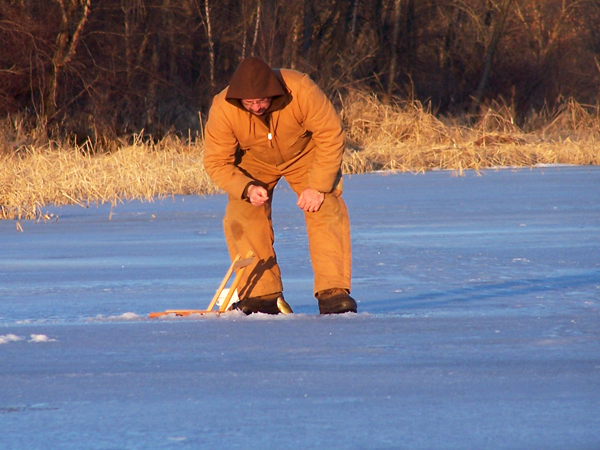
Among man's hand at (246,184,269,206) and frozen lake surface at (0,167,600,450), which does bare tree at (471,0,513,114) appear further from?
man's hand at (246,184,269,206)

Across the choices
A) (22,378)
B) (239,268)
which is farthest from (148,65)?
(22,378)

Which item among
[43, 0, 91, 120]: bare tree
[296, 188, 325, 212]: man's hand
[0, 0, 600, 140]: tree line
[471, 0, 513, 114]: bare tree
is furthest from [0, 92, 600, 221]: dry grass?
[296, 188, 325, 212]: man's hand

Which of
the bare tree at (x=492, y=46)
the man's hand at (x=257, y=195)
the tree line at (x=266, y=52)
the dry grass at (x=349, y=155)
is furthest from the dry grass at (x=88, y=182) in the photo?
the bare tree at (x=492, y=46)

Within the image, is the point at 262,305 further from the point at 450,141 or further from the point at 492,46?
the point at 492,46

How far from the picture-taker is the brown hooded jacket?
197 inches

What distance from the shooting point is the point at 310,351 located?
4.06m

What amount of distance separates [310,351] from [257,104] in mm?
1448

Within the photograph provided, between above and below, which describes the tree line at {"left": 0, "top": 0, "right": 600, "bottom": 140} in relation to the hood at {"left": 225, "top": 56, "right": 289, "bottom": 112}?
below

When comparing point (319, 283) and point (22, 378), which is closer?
point (22, 378)

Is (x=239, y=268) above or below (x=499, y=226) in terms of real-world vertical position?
above

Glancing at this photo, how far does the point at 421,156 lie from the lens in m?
19.6

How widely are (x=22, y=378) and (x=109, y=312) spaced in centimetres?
173

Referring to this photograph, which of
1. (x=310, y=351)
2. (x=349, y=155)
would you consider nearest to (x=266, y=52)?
(x=349, y=155)

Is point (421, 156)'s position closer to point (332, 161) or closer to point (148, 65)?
point (148, 65)
